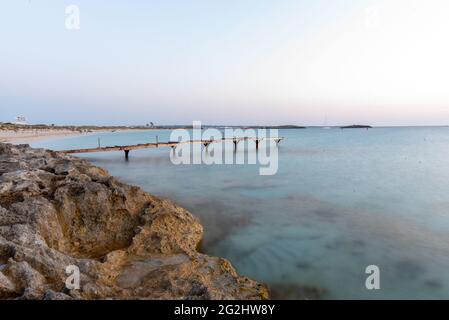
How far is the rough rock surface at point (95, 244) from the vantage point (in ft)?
13.1

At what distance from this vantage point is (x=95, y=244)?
615cm

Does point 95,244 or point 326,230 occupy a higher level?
point 95,244

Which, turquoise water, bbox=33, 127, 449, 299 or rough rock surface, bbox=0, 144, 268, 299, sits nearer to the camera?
rough rock surface, bbox=0, 144, 268, 299

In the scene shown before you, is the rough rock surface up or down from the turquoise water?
up

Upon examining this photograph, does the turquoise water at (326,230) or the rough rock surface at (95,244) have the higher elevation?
the rough rock surface at (95,244)

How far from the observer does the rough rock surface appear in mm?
3998

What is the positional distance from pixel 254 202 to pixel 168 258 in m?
8.98

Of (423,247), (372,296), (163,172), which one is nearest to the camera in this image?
(372,296)

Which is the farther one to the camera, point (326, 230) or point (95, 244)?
point (326, 230)

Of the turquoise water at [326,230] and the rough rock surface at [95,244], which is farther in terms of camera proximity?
the turquoise water at [326,230]
